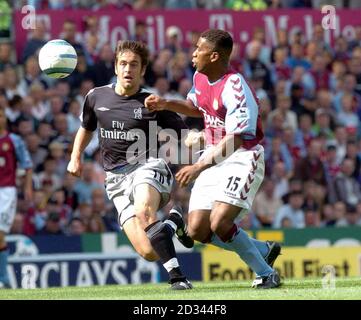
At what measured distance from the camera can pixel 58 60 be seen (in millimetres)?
11500

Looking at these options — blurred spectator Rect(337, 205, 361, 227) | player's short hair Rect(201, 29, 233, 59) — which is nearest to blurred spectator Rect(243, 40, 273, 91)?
blurred spectator Rect(337, 205, 361, 227)

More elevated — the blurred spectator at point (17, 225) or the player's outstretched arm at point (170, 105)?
the player's outstretched arm at point (170, 105)

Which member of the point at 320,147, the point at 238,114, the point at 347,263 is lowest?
the point at 347,263

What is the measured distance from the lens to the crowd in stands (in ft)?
56.3

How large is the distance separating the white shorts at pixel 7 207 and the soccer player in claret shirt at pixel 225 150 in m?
4.34

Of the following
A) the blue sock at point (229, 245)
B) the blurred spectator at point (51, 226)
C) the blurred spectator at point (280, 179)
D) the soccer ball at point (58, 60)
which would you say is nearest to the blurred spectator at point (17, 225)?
the blurred spectator at point (51, 226)

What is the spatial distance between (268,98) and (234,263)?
379cm

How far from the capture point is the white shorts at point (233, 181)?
34.0 feet

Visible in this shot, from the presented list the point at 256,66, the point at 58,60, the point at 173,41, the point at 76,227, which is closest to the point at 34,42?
the point at 173,41

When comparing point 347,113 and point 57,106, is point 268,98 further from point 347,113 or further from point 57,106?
point 57,106

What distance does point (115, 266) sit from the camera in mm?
16438

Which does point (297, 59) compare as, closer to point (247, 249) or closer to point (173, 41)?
point (173, 41)

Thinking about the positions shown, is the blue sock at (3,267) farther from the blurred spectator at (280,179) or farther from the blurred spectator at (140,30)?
the blurred spectator at (140,30)
